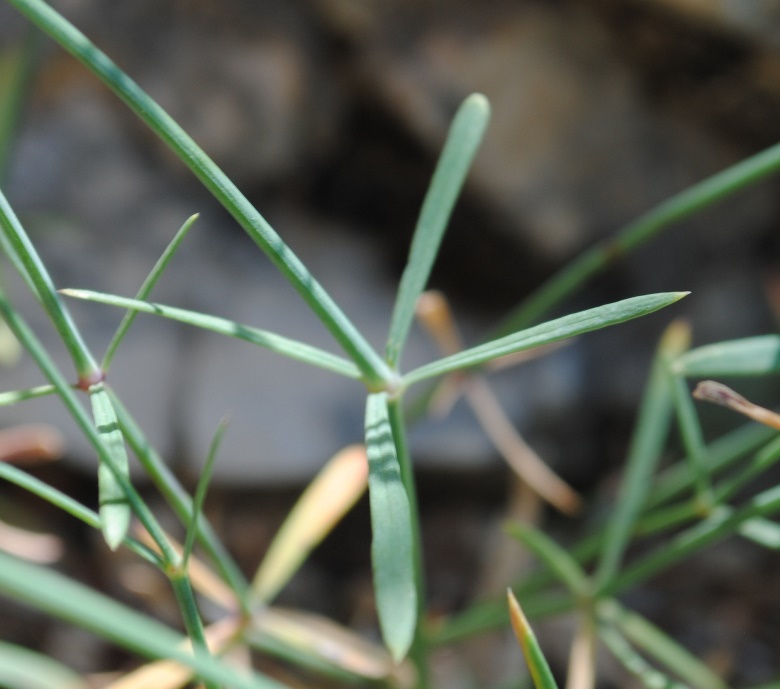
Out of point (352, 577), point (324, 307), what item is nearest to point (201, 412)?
point (352, 577)

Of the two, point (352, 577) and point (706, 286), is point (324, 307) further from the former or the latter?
point (706, 286)

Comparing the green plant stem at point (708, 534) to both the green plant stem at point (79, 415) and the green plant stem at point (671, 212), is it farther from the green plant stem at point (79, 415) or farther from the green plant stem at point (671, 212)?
the green plant stem at point (79, 415)

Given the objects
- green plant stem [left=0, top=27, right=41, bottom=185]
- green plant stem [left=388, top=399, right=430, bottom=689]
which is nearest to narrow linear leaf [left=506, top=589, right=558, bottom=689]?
green plant stem [left=388, top=399, right=430, bottom=689]

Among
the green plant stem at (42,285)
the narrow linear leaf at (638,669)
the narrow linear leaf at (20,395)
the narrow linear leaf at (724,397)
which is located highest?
the green plant stem at (42,285)

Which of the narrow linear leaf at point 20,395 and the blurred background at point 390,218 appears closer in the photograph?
the narrow linear leaf at point 20,395

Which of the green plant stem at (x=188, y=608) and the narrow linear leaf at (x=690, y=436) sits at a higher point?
the narrow linear leaf at (x=690, y=436)

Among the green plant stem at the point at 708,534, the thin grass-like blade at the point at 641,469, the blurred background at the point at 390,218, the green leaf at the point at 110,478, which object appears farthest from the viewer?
the blurred background at the point at 390,218

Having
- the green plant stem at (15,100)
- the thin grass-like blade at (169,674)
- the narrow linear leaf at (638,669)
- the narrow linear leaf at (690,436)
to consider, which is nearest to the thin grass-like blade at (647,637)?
the narrow linear leaf at (638,669)
